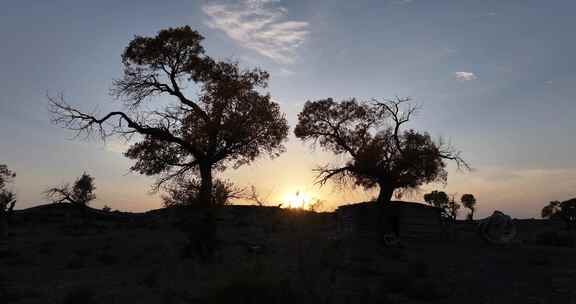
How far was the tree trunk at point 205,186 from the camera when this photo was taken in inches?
813

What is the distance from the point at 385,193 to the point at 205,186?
14.8 m

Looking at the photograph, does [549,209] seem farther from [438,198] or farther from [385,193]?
[385,193]

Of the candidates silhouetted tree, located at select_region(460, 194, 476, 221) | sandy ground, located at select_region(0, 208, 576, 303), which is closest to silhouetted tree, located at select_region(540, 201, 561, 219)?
silhouetted tree, located at select_region(460, 194, 476, 221)

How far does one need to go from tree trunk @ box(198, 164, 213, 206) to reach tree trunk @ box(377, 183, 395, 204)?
1409 centimetres

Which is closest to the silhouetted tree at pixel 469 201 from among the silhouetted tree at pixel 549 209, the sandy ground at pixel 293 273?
the silhouetted tree at pixel 549 209

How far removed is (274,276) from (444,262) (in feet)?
45.0

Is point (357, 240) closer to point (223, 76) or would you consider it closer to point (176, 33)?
point (223, 76)

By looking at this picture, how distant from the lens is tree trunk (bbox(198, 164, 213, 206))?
20.6 m

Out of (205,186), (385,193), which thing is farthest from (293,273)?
(385,193)

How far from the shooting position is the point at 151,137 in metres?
22.6

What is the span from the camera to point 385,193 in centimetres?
3052

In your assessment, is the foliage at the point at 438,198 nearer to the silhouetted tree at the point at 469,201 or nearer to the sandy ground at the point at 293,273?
the silhouetted tree at the point at 469,201

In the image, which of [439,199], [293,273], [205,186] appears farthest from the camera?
[439,199]

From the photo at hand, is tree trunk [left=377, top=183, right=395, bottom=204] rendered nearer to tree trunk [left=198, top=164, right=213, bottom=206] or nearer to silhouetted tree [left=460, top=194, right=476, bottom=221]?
tree trunk [left=198, top=164, right=213, bottom=206]
